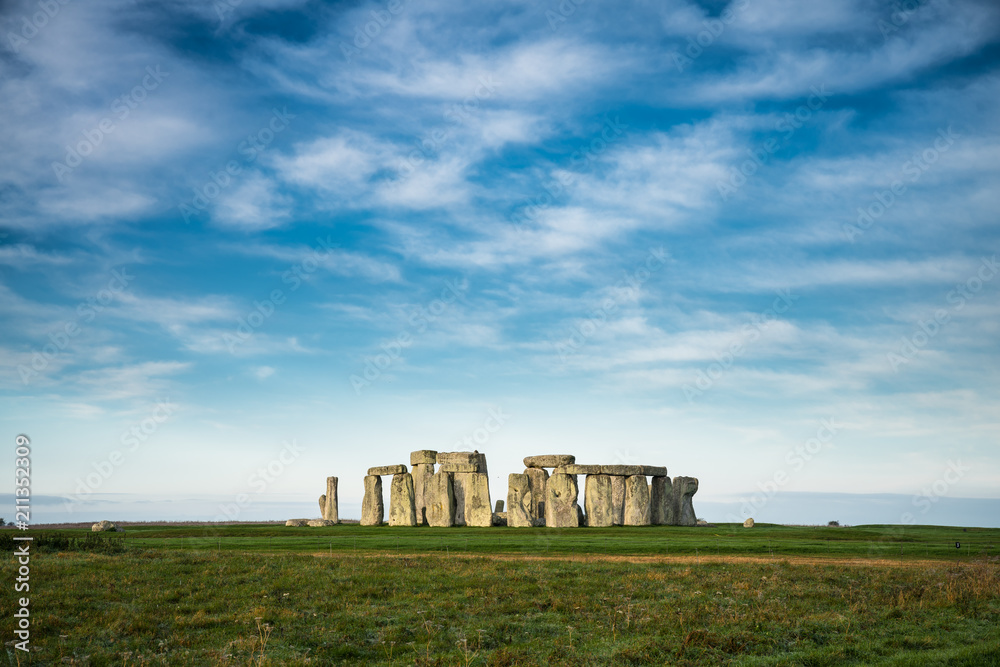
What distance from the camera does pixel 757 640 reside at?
14.4 m

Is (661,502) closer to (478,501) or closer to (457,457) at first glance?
(478,501)

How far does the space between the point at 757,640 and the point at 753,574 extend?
7.99 meters

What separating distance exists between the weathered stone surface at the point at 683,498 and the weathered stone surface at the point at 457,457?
518 inches

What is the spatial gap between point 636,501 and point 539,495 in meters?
6.32

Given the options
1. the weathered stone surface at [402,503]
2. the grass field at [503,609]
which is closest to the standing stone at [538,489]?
the weathered stone surface at [402,503]

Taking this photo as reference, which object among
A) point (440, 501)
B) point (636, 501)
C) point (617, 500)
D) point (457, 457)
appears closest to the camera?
point (636, 501)

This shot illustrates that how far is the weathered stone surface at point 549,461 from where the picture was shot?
46781 mm

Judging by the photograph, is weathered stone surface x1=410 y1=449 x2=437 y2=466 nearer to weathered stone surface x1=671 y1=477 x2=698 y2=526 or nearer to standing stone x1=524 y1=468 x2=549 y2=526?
standing stone x1=524 y1=468 x2=549 y2=526

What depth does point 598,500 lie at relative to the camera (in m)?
45.7

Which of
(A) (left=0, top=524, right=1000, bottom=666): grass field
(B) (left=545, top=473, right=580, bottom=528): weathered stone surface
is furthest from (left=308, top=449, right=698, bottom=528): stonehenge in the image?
(A) (left=0, top=524, right=1000, bottom=666): grass field

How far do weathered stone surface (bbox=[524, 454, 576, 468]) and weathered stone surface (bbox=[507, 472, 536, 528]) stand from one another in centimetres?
127

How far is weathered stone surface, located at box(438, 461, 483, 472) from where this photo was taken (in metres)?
47.9

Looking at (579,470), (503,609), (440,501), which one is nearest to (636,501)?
(579,470)

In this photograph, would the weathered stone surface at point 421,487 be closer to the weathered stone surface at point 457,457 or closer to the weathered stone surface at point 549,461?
the weathered stone surface at point 457,457
